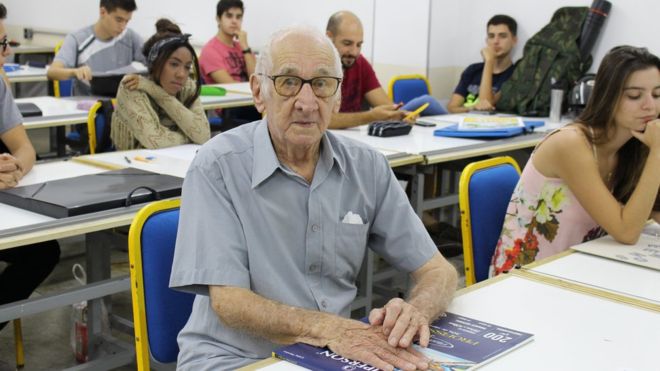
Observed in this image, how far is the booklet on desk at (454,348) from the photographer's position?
1460 mm

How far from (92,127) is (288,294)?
2490 millimetres

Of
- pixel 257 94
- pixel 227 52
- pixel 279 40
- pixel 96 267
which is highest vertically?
pixel 279 40

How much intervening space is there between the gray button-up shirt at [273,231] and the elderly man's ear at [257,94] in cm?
5

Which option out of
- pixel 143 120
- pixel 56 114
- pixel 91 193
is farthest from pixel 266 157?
pixel 56 114

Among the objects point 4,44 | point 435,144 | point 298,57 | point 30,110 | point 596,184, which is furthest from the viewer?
point 30,110

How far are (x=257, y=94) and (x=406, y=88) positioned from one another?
3841mm

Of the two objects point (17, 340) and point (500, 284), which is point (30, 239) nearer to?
point (17, 340)

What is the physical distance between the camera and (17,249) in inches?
117

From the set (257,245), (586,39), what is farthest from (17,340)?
(586,39)

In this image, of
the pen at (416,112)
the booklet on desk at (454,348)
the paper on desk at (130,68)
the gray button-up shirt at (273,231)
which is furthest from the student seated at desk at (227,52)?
the booklet on desk at (454,348)

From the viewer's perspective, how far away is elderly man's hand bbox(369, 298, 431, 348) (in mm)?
1533

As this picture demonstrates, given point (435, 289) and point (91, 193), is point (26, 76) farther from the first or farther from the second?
point (435, 289)

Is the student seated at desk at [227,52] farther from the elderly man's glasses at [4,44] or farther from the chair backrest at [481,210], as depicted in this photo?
the chair backrest at [481,210]

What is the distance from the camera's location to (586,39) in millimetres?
5629
